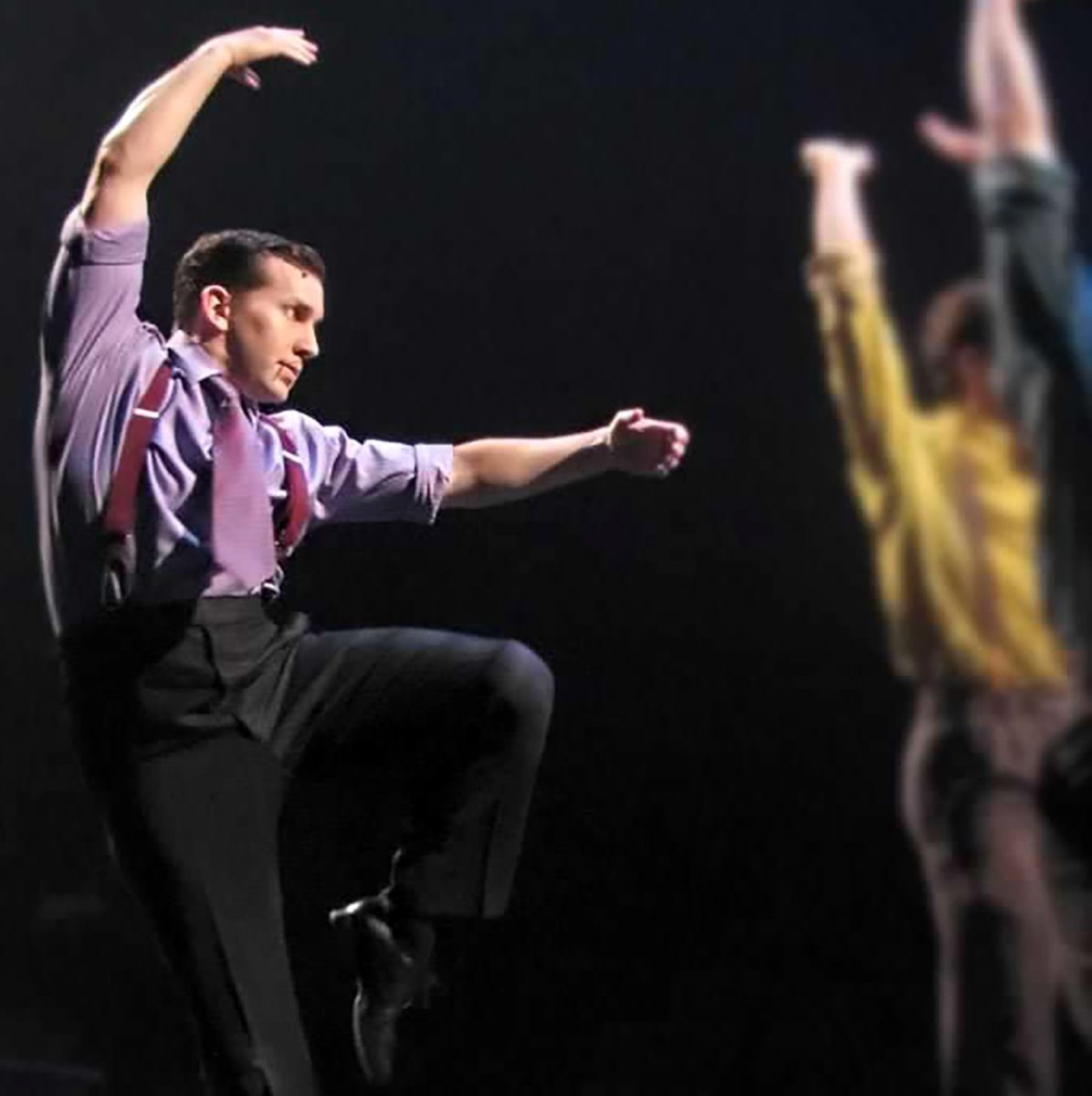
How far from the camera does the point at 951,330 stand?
225 centimetres

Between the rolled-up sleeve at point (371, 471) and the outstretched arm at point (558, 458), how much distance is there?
2 cm

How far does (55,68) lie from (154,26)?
176 mm

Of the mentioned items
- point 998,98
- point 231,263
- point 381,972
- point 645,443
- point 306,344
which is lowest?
point 381,972

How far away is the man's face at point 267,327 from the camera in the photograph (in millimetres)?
2537

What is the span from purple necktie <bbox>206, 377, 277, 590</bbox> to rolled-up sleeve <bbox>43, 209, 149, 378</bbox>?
0.47 ft

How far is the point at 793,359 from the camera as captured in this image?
7.83ft

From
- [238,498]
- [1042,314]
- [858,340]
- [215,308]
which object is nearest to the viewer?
[1042,314]

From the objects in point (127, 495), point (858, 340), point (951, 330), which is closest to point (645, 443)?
point (858, 340)

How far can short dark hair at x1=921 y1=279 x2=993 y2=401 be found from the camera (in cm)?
223

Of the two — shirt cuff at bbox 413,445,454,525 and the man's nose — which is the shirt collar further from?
shirt cuff at bbox 413,445,454,525

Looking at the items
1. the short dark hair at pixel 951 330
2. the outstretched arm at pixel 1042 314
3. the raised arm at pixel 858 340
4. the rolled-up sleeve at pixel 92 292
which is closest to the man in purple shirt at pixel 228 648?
the rolled-up sleeve at pixel 92 292

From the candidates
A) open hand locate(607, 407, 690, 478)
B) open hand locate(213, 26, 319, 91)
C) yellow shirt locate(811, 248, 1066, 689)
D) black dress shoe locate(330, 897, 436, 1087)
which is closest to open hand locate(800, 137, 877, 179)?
yellow shirt locate(811, 248, 1066, 689)

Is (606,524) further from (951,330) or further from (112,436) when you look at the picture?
(112,436)

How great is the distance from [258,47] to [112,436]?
1.83ft
